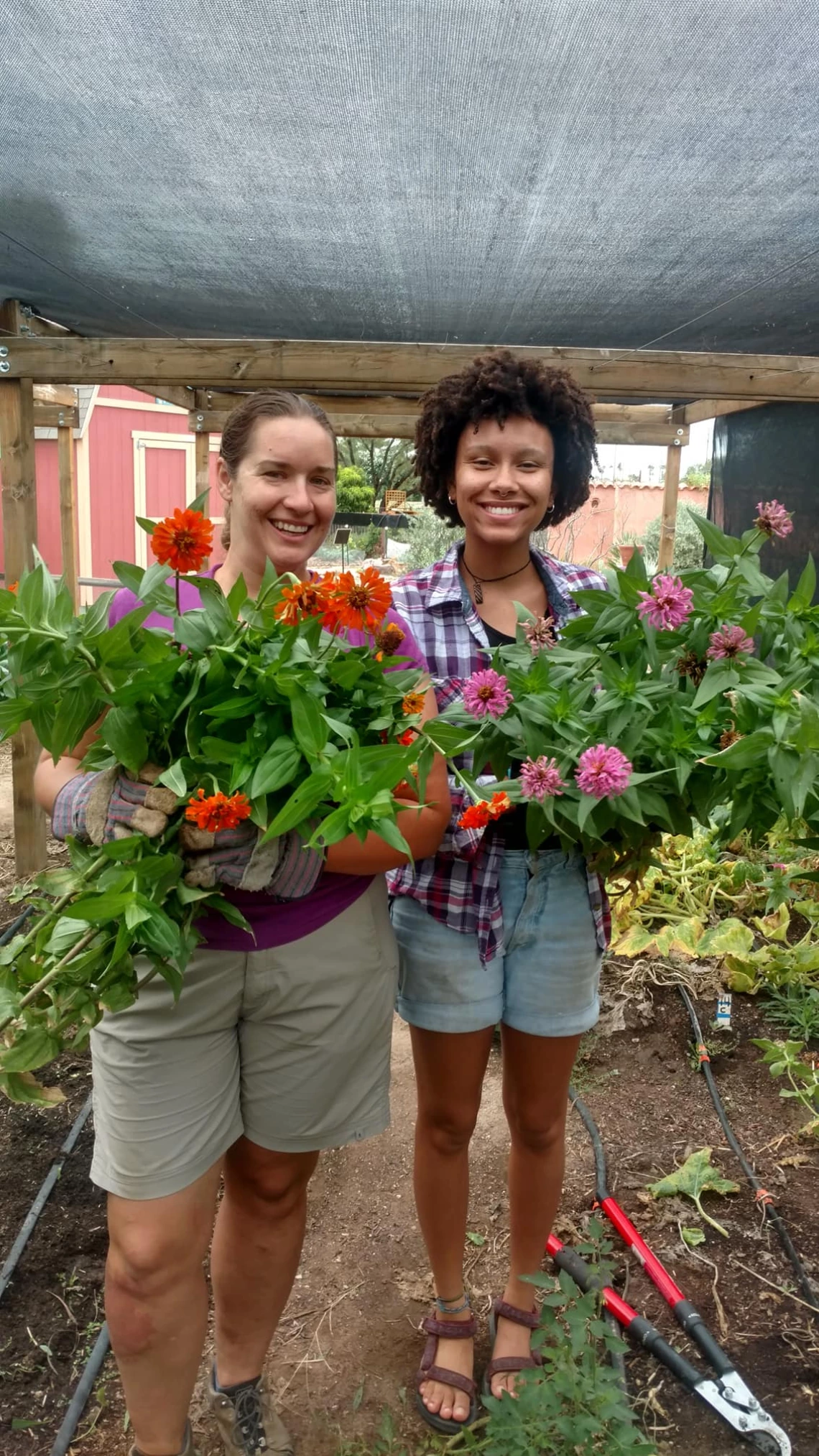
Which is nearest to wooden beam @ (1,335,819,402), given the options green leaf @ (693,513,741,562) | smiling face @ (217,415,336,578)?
smiling face @ (217,415,336,578)

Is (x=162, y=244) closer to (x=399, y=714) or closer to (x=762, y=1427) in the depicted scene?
(x=399, y=714)

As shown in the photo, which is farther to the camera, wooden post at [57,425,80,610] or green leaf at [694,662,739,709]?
wooden post at [57,425,80,610]

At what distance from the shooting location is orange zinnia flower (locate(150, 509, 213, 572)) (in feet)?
3.39

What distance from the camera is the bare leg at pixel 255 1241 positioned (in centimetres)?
156

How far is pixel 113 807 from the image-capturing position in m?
1.20

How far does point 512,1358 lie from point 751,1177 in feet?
3.09

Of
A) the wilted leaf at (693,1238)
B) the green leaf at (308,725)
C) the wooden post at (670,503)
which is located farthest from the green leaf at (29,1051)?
the wooden post at (670,503)

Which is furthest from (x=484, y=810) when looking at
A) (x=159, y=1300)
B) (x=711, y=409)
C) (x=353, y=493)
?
(x=353, y=493)

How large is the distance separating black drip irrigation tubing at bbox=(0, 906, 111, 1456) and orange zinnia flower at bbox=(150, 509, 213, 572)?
160 cm

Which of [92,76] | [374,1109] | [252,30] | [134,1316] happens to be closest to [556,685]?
[374,1109]

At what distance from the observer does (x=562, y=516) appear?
1.92 m

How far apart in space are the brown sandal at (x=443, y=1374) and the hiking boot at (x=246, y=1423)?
0.95 ft

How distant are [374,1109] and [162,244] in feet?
9.30

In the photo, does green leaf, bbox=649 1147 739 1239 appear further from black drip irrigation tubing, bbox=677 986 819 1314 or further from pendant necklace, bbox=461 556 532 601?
pendant necklace, bbox=461 556 532 601
